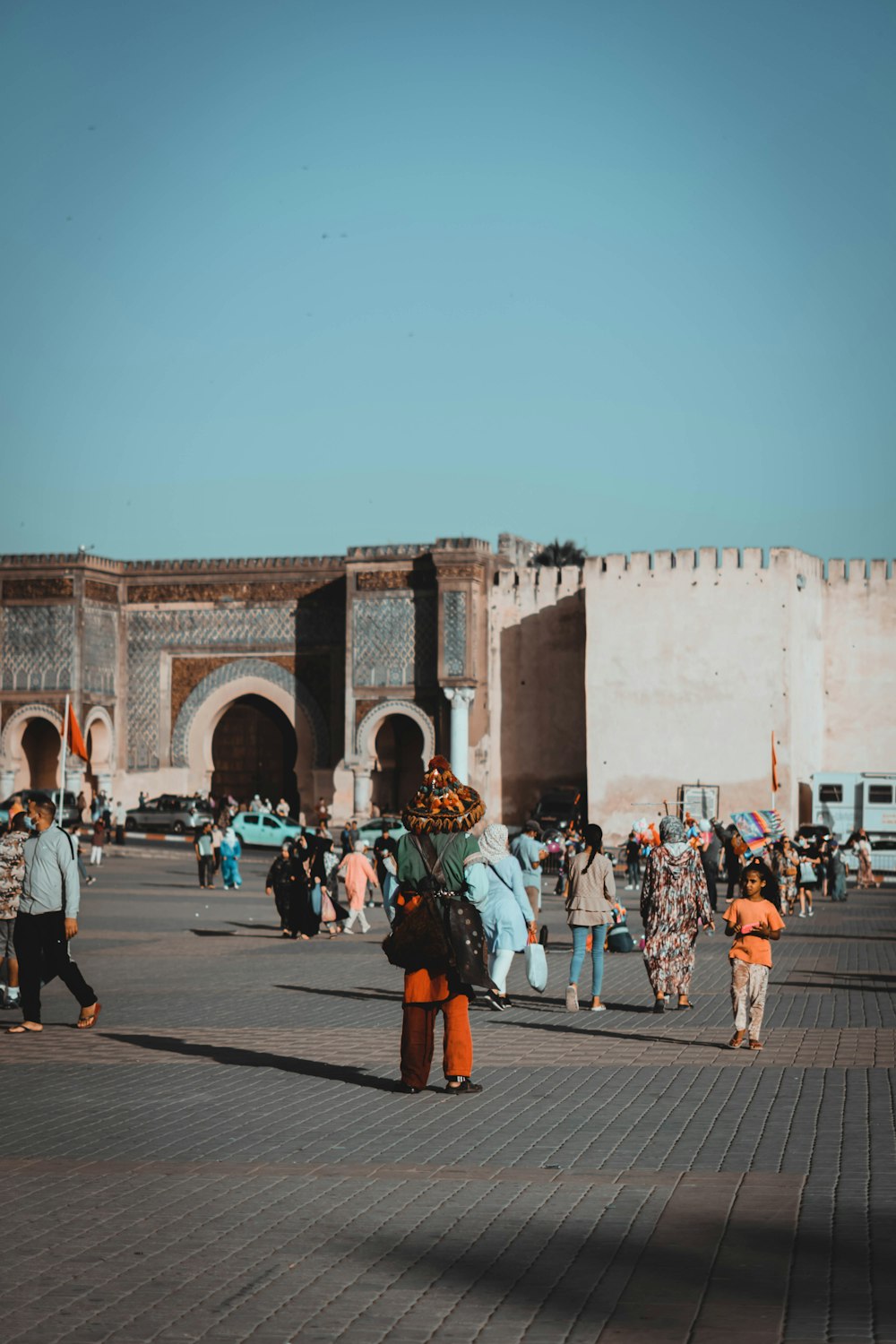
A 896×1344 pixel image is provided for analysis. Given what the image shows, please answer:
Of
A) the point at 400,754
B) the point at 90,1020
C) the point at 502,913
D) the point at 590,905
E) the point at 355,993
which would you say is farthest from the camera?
the point at 400,754

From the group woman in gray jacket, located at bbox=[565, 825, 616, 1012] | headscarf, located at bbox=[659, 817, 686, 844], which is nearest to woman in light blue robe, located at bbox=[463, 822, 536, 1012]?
woman in gray jacket, located at bbox=[565, 825, 616, 1012]

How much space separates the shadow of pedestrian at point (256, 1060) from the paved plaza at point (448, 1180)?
1.3 inches

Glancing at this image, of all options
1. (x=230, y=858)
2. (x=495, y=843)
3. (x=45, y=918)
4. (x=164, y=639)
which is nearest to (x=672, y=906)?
(x=495, y=843)

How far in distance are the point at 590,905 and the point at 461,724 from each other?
29313 mm

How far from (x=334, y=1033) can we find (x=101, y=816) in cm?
2569

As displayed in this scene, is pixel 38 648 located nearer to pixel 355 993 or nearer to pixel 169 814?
pixel 169 814

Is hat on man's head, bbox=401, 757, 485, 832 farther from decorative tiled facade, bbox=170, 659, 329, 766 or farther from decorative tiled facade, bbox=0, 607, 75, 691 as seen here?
decorative tiled facade, bbox=0, 607, 75, 691

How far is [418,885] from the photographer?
8570 mm

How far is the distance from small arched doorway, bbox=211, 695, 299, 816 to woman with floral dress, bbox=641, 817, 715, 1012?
119 ft

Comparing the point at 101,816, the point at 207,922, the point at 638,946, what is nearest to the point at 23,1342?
the point at 638,946

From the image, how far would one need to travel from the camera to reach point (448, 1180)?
6.38m

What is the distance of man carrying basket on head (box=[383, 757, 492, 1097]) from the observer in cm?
838

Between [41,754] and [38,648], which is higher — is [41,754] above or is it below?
below

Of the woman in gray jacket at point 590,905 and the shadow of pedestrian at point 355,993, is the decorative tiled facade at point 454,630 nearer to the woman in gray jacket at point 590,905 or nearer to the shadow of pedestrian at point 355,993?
the shadow of pedestrian at point 355,993
